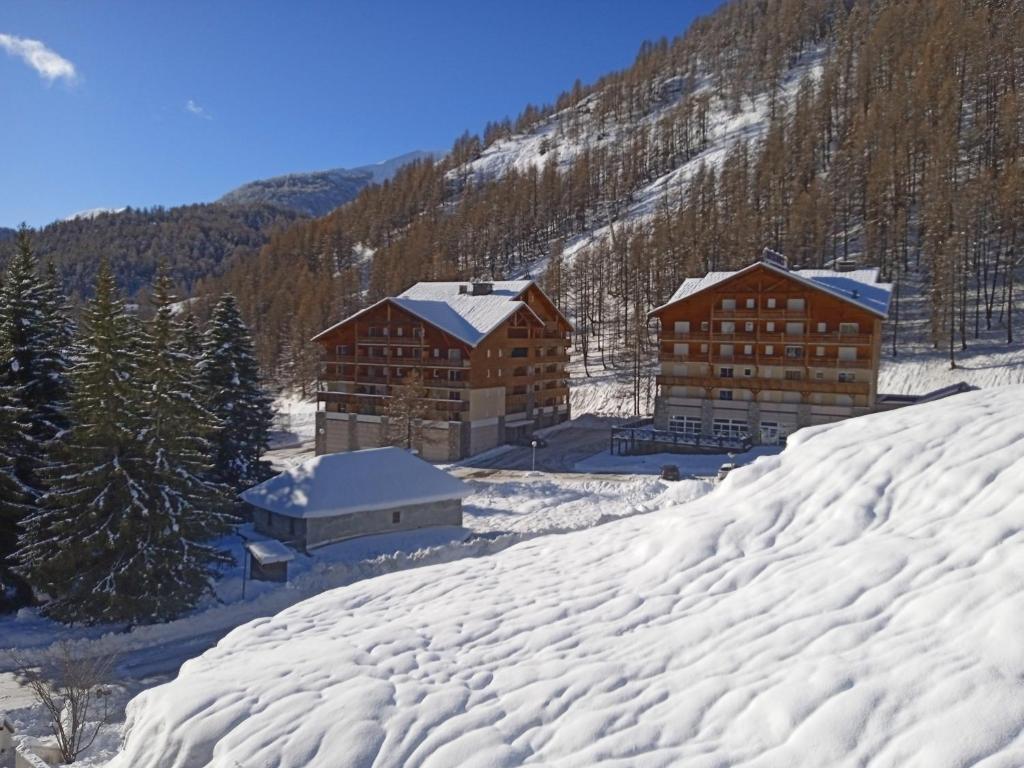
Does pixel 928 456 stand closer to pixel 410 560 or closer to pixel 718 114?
pixel 410 560

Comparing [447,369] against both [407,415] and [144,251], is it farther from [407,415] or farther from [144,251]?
[144,251]

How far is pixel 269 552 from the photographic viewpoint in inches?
985

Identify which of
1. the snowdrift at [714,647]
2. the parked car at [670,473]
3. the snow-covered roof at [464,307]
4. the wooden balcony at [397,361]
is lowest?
the parked car at [670,473]

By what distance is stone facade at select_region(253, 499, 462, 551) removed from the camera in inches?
1077

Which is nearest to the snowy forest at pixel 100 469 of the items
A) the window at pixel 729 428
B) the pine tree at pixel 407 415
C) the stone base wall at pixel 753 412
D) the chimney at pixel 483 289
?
the pine tree at pixel 407 415

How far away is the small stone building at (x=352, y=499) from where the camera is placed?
2752 centimetres

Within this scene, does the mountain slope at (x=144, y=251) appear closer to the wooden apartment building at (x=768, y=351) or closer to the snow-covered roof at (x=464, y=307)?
the snow-covered roof at (x=464, y=307)

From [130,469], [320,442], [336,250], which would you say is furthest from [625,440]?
[336,250]

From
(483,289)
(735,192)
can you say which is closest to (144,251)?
(735,192)

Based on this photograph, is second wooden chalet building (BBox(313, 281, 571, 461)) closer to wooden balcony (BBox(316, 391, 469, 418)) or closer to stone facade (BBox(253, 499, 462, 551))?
wooden balcony (BBox(316, 391, 469, 418))

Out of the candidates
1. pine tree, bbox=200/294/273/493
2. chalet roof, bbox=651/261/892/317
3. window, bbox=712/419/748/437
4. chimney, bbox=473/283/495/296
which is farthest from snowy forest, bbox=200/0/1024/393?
pine tree, bbox=200/294/273/493

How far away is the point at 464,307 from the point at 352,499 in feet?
91.6

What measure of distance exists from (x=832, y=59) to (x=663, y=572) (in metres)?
128

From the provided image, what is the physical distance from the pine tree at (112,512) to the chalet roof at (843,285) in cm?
3407
